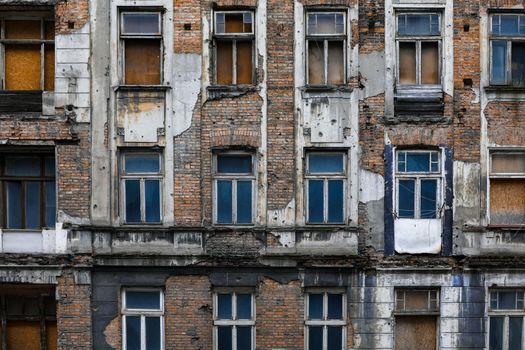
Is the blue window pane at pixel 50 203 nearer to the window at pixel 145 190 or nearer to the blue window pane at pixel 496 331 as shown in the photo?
the window at pixel 145 190

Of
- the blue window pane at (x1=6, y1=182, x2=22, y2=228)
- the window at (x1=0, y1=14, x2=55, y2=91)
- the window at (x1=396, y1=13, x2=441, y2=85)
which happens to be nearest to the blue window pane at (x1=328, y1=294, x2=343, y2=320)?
the window at (x1=396, y1=13, x2=441, y2=85)

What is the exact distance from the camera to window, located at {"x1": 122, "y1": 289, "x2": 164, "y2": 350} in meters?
12.1

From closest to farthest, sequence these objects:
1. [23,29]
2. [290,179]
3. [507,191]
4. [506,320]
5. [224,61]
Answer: [290,179] → [506,320] → [507,191] → [224,61] → [23,29]

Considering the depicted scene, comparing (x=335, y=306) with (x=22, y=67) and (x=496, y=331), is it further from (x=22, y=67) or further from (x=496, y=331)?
(x=22, y=67)

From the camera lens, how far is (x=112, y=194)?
39.3 ft

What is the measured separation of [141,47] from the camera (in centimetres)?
Answer: 1221

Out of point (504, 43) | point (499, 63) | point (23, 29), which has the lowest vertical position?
point (499, 63)

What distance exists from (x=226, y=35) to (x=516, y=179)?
695cm

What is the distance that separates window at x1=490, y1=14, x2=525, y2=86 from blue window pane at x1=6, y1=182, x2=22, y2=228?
420 inches

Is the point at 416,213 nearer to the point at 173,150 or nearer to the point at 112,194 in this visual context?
the point at 173,150

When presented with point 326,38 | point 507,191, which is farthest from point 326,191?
point 507,191

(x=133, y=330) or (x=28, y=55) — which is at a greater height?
(x=28, y=55)

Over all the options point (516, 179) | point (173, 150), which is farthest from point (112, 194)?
point (516, 179)

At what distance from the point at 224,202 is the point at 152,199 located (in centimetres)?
156
